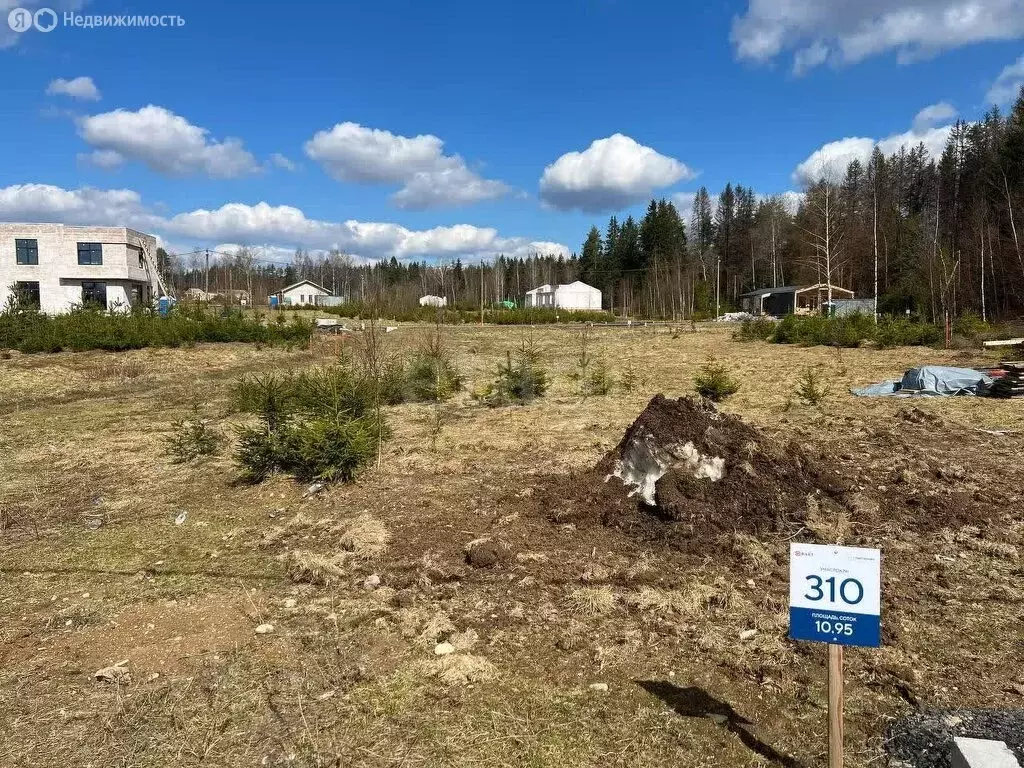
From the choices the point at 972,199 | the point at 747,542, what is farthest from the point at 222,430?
the point at 972,199

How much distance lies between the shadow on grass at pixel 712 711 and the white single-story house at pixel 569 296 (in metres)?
72.4

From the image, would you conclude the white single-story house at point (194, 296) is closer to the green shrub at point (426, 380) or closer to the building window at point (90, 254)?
the building window at point (90, 254)

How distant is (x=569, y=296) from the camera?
77.2 m

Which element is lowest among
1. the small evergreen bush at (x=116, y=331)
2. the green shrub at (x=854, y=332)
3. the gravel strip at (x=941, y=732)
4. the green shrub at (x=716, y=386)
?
the gravel strip at (x=941, y=732)

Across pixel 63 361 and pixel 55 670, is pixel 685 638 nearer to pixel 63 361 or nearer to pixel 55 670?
pixel 55 670

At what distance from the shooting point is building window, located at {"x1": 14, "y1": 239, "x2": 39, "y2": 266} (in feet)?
129

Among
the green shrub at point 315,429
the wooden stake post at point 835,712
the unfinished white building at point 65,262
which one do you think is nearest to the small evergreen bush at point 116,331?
the unfinished white building at point 65,262

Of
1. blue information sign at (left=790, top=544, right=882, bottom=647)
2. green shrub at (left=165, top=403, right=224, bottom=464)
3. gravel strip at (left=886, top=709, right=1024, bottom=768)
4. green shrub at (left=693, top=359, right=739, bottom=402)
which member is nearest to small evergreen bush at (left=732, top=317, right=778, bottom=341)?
green shrub at (left=693, top=359, right=739, bottom=402)

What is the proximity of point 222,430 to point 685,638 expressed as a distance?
32.6ft

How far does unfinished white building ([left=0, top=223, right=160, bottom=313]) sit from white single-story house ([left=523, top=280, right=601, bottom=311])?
44608 mm

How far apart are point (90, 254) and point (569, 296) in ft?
163

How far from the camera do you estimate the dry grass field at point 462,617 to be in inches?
124

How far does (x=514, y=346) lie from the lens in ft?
95.2

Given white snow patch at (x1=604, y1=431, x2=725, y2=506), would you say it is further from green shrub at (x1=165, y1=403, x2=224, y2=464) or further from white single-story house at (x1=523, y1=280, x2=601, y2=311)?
white single-story house at (x1=523, y1=280, x2=601, y2=311)
